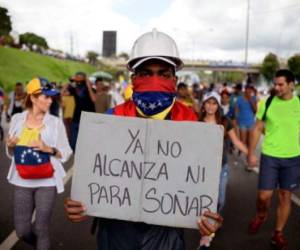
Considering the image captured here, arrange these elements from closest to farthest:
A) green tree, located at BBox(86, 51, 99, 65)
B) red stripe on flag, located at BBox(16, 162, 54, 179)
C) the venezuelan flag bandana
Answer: the venezuelan flag bandana → red stripe on flag, located at BBox(16, 162, 54, 179) → green tree, located at BBox(86, 51, 99, 65)

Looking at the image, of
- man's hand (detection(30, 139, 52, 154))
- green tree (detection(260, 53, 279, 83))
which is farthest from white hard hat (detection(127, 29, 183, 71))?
green tree (detection(260, 53, 279, 83))

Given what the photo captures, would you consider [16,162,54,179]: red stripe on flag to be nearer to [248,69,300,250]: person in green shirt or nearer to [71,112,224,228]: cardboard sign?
[71,112,224,228]: cardboard sign

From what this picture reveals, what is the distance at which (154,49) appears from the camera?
2.36m

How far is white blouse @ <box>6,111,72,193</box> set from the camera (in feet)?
12.5

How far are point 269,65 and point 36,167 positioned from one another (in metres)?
105

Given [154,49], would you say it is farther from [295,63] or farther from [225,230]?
[295,63]

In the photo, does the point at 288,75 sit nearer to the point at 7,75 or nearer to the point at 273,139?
the point at 273,139

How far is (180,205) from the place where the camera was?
222cm

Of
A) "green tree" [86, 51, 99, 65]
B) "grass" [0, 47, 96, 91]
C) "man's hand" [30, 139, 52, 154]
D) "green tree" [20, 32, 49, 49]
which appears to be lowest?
"man's hand" [30, 139, 52, 154]

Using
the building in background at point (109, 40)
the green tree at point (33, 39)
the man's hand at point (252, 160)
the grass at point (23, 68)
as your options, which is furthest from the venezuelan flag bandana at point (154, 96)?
the green tree at point (33, 39)

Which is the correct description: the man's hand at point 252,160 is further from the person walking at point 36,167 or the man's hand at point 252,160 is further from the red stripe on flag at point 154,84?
the red stripe on flag at point 154,84

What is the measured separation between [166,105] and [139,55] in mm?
294

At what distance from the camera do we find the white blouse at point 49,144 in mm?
3822

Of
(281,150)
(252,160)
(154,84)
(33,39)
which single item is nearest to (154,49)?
(154,84)
